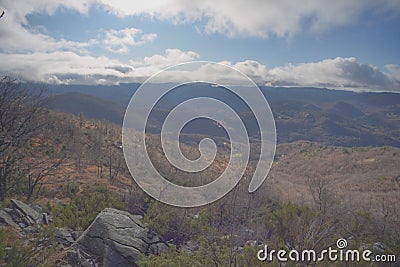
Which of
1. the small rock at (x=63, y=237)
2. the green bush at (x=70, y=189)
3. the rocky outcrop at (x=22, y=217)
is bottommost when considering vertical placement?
the green bush at (x=70, y=189)

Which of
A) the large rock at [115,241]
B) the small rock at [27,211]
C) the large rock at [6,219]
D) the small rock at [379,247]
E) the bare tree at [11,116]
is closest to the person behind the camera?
the large rock at [115,241]

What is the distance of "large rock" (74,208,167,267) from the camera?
7707 mm

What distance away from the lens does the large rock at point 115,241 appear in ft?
25.3

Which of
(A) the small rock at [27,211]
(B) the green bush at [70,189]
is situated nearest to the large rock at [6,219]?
(A) the small rock at [27,211]

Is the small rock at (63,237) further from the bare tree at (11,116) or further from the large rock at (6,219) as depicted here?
the bare tree at (11,116)

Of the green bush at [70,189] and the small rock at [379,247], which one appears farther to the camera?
the green bush at [70,189]

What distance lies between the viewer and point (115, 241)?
7.89 meters

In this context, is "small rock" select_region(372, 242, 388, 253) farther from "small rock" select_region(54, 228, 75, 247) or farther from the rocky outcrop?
the rocky outcrop

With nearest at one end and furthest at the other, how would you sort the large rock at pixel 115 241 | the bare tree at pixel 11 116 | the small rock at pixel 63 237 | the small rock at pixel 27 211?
the large rock at pixel 115 241 → the small rock at pixel 63 237 → the small rock at pixel 27 211 → the bare tree at pixel 11 116

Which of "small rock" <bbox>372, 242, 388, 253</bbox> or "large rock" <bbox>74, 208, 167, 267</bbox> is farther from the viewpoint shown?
"small rock" <bbox>372, 242, 388, 253</bbox>

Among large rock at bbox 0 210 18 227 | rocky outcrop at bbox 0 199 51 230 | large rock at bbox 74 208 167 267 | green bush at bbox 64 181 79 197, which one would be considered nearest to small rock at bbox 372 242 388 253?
large rock at bbox 74 208 167 267

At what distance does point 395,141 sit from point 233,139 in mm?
192004

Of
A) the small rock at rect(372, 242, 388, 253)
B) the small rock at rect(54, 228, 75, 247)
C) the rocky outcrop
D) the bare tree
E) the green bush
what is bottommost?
the green bush

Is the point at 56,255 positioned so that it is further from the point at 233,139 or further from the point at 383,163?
the point at 383,163
